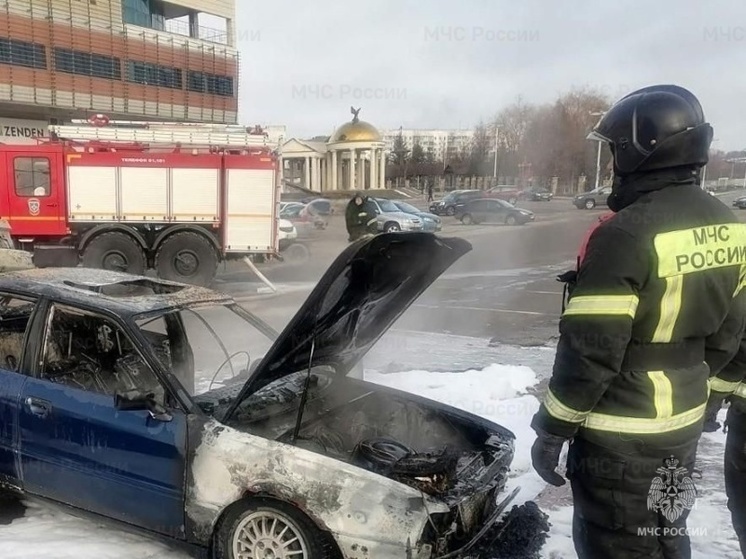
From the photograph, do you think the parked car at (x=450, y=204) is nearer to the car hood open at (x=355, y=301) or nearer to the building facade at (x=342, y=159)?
the building facade at (x=342, y=159)

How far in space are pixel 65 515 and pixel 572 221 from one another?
1151 inches

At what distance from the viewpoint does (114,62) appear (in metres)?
34.9

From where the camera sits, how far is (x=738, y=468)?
290cm

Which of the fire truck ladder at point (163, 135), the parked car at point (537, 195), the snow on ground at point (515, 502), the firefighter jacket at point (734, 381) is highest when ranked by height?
the fire truck ladder at point (163, 135)

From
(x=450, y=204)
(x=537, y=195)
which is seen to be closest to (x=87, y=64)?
(x=450, y=204)

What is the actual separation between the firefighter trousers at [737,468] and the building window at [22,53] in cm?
3521

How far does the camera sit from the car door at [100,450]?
9.37 feet

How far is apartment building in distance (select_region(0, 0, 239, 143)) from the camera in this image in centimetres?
3116

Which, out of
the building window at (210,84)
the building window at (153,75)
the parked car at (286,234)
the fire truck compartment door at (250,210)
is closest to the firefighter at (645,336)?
the fire truck compartment door at (250,210)

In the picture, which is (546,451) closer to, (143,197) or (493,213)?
(143,197)

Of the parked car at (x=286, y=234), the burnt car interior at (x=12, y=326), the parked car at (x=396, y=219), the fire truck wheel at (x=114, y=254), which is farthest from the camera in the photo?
the parked car at (x=396, y=219)

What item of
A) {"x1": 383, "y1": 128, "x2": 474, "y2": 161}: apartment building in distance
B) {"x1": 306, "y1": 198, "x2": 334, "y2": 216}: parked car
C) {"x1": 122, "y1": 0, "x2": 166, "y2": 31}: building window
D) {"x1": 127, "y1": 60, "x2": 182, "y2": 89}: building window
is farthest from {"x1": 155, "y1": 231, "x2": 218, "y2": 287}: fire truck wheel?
{"x1": 383, "y1": 128, "x2": 474, "y2": 161}: apartment building in distance

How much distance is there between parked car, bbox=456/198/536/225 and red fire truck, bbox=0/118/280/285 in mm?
18020

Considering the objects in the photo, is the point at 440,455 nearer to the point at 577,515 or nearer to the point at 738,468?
the point at 577,515
